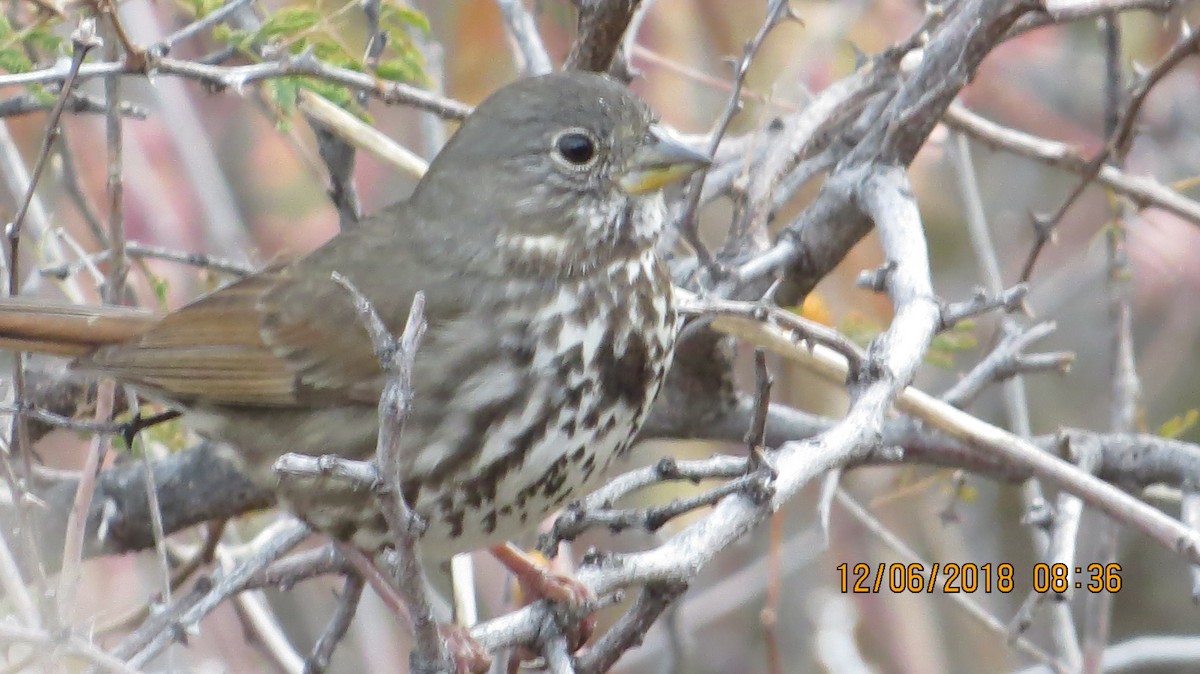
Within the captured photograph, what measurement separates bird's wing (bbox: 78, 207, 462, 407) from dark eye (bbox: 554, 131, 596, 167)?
0.36 meters

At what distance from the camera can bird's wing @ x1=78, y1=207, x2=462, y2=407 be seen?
10.5 feet

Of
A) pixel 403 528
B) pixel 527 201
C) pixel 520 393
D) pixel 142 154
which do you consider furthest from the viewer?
pixel 142 154

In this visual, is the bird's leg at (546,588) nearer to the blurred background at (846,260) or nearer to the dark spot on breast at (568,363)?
the dark spot on breast at (568,363)

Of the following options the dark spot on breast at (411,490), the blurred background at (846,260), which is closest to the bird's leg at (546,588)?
the dark spot on breast at (411,490)

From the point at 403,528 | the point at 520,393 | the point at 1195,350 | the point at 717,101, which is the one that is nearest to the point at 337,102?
the point at 520,393

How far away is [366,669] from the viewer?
508 cm

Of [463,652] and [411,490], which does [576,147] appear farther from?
[463,652]

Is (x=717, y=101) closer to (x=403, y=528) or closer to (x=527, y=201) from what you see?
(x=527, y=201)

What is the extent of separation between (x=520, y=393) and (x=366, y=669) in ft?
8.06

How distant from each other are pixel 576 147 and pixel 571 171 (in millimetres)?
53
